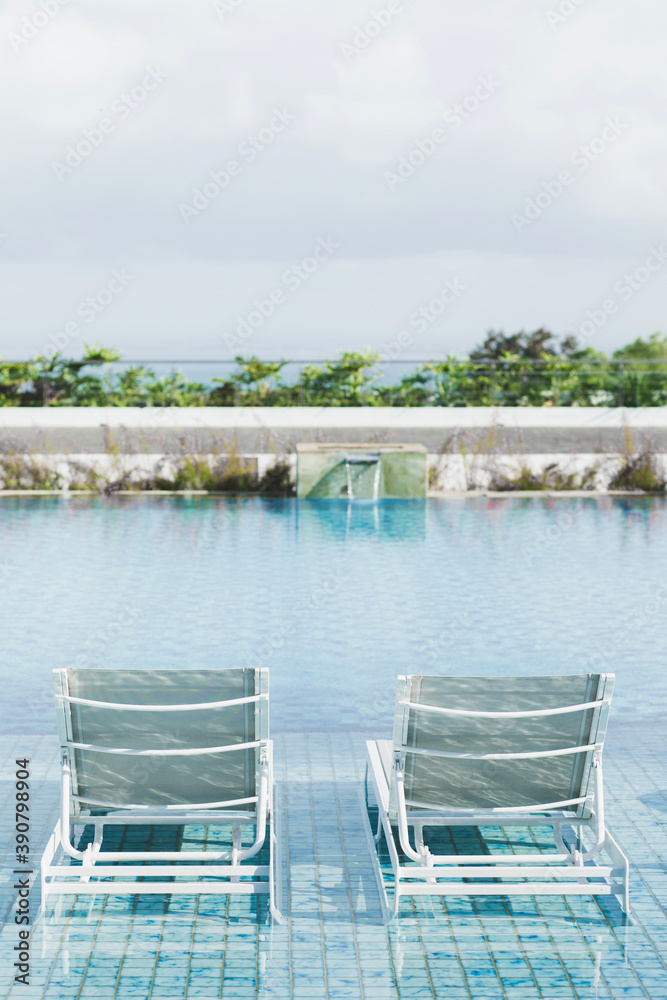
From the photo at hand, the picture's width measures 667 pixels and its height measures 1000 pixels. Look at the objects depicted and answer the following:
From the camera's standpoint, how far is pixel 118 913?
3305 mm

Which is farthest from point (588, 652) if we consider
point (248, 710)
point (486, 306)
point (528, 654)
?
point (486, 306)

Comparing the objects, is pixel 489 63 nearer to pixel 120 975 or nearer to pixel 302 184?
pixel 120 975
